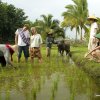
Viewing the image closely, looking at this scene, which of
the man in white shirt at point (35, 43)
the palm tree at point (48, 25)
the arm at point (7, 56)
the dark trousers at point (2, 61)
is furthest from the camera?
the palm tree at point (48, 25)

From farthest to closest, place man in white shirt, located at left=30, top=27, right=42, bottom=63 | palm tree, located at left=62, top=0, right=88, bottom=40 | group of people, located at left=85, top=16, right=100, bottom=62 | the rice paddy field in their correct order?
palm tree, located at left=62, top=0, right=88, bottom=40, man in white shirt, located at left=30, top=27, right=42, bottom=63, group of people, located at left=85, top=16, right=100, bottom=62, the rice paddy field

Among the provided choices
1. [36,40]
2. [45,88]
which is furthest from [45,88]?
[36,40]

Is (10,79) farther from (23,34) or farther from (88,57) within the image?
(23,34)

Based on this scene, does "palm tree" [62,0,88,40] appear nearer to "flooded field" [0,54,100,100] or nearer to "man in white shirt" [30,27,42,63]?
"man in white shirt" [30,27,42,63]

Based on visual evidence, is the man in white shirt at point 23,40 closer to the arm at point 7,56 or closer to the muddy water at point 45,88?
the arm at point 7,56

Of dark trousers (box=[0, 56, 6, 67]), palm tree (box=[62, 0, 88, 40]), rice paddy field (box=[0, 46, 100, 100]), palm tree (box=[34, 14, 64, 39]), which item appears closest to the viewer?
rice paddy field (box=[0, 46, 100, 100])

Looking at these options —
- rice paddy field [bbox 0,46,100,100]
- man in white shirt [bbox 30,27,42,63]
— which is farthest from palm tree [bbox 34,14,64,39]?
rice paddy field [bbox 0,46,100,100]

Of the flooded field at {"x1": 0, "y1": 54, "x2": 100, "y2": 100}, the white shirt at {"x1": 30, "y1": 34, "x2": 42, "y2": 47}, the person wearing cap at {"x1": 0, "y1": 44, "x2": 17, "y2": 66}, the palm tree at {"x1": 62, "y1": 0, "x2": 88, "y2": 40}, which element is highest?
the palm tree at {"x1": 62, "y1": 0, "x2": 88, "y2": 40}

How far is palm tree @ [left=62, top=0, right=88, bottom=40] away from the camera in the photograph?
4121cm

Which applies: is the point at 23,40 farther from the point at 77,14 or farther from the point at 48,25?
the point at 48,25

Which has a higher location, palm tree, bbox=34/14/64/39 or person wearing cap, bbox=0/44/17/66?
palm tree, bbox=34/14/64/39

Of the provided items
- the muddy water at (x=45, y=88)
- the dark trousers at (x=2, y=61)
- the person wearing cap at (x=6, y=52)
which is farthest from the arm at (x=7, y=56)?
the muddy water at (x=45, y=88)

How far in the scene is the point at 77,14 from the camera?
137 ft

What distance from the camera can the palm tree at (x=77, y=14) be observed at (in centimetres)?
4121
